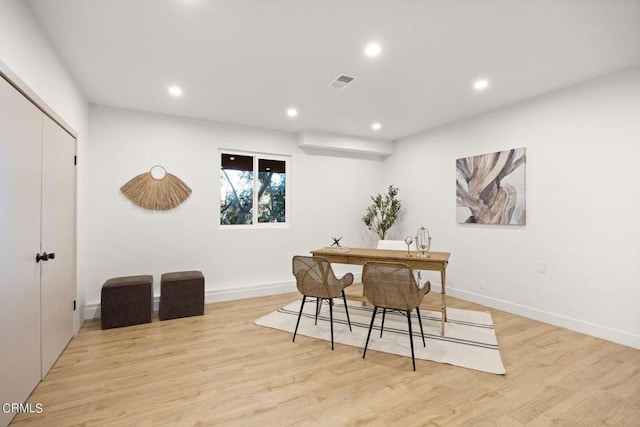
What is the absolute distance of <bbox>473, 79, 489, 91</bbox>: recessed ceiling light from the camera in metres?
3.24

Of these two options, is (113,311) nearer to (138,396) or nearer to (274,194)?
(138,396)

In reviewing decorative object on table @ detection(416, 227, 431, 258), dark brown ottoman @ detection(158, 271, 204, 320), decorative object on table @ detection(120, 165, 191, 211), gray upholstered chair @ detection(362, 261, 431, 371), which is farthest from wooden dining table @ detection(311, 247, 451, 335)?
decorative object on table @ detection(120, 165, 191, 211)

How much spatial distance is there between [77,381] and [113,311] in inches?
47.2

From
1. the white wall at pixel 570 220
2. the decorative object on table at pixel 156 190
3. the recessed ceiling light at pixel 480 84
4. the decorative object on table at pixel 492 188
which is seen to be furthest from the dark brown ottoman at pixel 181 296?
the recessed ceiling light at pixel 480 84

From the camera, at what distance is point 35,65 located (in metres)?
2.18

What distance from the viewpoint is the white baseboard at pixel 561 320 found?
295cm

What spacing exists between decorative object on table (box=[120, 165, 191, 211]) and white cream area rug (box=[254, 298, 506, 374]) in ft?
6.88

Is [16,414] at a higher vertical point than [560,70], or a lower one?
lower

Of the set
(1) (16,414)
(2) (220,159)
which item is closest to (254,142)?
(2) (220,159)

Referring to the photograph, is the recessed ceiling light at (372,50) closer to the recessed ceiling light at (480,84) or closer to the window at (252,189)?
the recessed ceiling light at (480,84)

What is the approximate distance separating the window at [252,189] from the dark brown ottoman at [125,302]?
150cm

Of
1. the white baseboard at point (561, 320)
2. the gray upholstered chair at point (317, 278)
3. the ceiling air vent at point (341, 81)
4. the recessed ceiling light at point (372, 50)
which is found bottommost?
the white baseboard at point (561, 320)

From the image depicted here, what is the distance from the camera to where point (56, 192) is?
2609mm

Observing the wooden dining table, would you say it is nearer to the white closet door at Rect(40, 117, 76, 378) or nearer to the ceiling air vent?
the ceiling air vent
